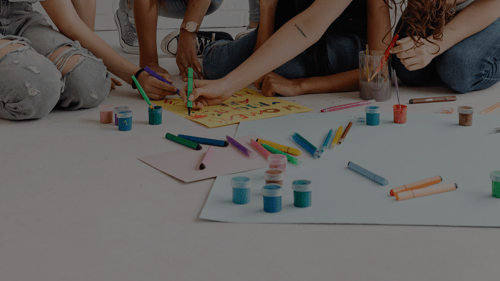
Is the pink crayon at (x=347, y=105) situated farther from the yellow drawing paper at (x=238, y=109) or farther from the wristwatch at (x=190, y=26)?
the wristwatch at (x=190, y=26)

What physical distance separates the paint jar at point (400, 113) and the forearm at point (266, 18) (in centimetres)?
61

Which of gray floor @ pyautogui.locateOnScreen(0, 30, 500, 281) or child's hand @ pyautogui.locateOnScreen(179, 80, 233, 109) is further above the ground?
child's hand @ pyautogui.locateOnScreen(179, 80, 233, 109)

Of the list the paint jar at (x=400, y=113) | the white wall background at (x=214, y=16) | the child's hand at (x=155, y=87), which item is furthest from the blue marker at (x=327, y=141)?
the white wall background at (x=214, y=16)

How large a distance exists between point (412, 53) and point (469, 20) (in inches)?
10.7

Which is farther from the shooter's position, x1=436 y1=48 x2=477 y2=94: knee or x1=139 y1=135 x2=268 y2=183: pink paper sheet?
x1=436 y1=48 x2=477 y2=94: knee

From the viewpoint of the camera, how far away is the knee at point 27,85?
3.93 feet

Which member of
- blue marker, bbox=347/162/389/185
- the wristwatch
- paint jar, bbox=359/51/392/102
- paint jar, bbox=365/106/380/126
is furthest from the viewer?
the wristwatch

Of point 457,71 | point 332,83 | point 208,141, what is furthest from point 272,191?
point 457,71

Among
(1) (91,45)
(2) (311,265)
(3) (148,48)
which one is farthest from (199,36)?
(2) (311,265)

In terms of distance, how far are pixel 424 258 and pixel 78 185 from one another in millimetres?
633

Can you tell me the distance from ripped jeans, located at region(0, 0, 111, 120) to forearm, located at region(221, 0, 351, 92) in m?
0.43

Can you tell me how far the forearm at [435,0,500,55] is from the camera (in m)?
1.47

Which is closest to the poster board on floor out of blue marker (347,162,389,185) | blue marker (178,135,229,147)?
blue marker (347,162,389,185)

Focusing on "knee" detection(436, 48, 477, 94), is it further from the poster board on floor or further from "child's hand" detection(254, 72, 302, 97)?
"child's hand" detection(254, 72, 302, 97)
